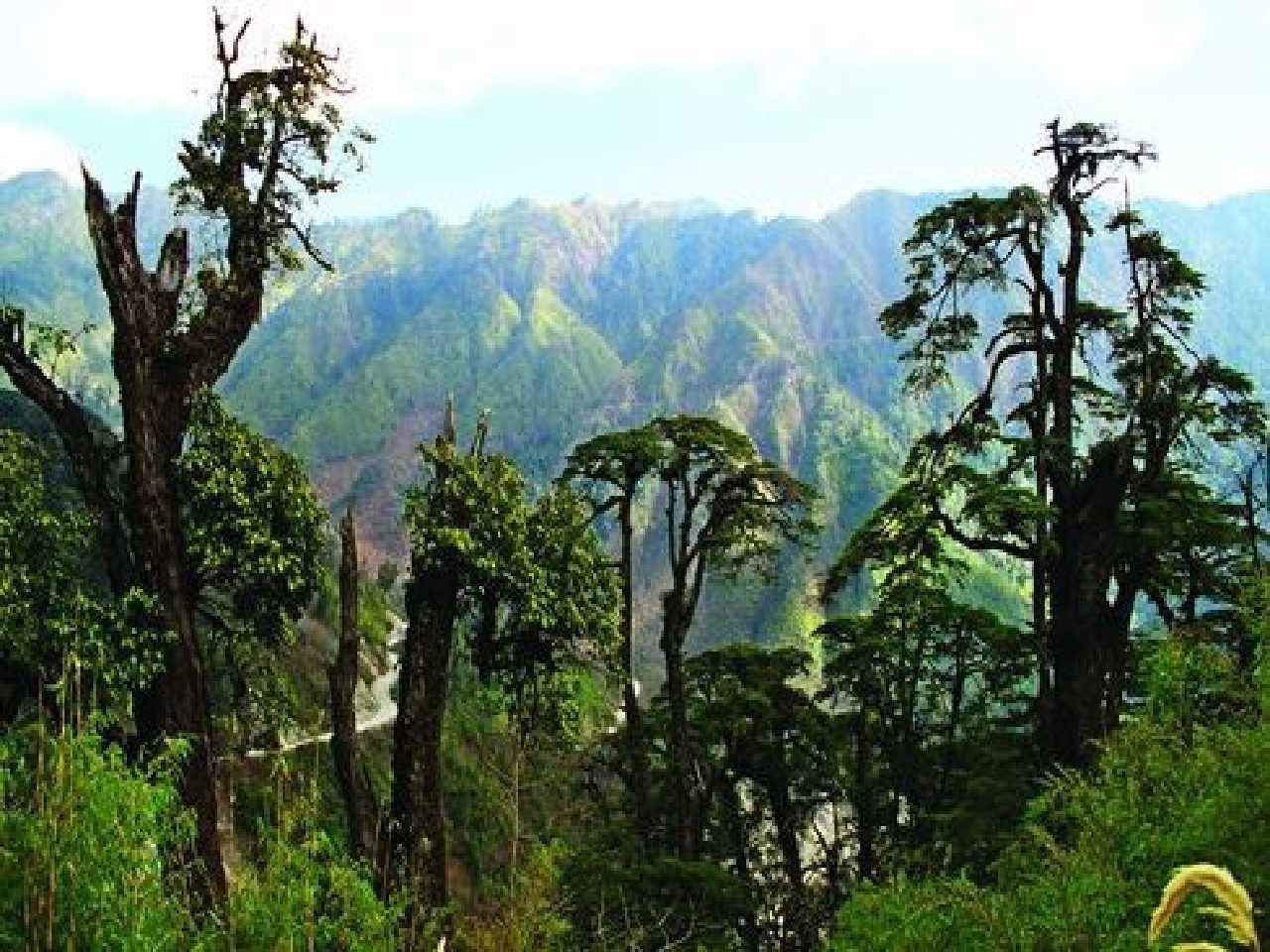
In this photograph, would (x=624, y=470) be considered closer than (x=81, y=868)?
No

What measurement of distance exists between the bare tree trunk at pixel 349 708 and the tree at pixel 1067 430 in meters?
10.1

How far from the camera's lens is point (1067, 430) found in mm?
22891

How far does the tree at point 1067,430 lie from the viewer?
70.6 feet

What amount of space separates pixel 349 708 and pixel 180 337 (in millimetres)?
6279

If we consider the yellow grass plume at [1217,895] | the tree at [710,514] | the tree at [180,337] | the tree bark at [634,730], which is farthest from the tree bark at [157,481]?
the yellow grass plume at [1217,895]

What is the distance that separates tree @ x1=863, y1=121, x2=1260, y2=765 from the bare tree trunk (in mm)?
10072

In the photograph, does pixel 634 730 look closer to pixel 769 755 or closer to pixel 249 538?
pixel 769 755

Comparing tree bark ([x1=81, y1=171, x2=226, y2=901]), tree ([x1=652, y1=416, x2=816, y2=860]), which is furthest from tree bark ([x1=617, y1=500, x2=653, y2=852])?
tree bark ([x1=81, y1=171, x2=226, y2=901])

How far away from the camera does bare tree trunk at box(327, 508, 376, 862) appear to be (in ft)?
58.2

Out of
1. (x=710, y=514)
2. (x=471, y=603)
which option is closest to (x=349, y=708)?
(x=471, y=603)

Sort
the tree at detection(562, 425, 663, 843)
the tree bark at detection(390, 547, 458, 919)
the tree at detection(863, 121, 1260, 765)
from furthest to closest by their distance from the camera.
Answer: the tree at detection(562, 425, 663, 843), the tree at detection(863, 121, 1260, 765), the tree bark at detection(390, 547, 458, 919)

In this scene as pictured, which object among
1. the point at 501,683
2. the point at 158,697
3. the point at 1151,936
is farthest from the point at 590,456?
the point at 1151,936

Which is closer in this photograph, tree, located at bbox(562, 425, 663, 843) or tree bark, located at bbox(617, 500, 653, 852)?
tree, located at bbox(562, 425, 663, 843)

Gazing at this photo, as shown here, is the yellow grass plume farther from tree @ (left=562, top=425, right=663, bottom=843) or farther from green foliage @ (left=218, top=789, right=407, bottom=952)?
tree @ (left=562, top=425, right=663, bottom=843)
